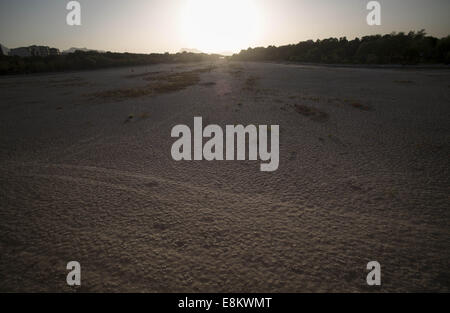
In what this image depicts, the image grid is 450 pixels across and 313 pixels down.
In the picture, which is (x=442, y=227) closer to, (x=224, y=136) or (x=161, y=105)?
(x=224, y=136)

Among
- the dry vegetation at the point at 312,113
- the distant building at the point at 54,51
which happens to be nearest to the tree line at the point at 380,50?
the dry vegetation at the point at 312,113

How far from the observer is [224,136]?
31.2ft

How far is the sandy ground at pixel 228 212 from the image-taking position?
3482 millimetres

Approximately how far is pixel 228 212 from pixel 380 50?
185 feet

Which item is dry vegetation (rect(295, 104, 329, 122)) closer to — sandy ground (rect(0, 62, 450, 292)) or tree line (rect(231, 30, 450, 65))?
sandy ground (rect(0, 62, 450, 292))

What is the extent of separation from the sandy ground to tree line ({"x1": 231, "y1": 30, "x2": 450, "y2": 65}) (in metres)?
38.9

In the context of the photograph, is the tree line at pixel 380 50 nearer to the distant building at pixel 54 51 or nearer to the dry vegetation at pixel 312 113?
the dry vegetation at pixel 312 113

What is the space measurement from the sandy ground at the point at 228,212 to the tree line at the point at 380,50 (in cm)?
3894

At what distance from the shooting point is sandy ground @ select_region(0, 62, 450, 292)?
137 inches

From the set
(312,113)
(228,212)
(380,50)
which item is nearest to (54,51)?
(380,50)

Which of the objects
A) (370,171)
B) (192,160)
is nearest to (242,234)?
(192,160)

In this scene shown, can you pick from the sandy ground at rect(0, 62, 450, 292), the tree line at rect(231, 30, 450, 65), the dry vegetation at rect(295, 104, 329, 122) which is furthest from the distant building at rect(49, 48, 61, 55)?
the dry vegetation at rect(295, 104, 329, 122)

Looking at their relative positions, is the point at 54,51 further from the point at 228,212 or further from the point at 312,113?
the point at 228,212

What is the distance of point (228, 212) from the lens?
4867 mm
